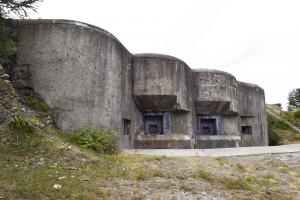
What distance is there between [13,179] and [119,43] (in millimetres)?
7185

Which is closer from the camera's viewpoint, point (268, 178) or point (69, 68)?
point (268, 178)

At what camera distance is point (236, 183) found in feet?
21.0

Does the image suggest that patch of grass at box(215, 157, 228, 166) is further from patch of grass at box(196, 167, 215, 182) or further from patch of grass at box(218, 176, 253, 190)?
patch of grass at box(218, 176, 253, 190)

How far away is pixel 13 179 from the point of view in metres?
5.25

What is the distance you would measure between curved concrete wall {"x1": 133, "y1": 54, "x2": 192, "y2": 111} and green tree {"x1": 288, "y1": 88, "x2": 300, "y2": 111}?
84.9 ft

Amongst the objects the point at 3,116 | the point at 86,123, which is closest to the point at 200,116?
the point at 86,123

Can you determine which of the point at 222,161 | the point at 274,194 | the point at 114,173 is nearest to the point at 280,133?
the point at 222,161

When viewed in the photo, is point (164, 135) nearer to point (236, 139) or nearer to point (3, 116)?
point (236, 139)

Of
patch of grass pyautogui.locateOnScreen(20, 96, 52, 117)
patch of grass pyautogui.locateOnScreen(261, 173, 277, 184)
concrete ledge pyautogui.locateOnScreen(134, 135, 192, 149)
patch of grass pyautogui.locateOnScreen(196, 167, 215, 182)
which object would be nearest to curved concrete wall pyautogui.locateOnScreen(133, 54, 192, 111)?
concrete ledge pyautogui.locateOnScreen(134, 135, 192, 149)

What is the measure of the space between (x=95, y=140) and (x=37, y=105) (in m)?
2.09

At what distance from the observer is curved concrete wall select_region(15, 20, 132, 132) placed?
9.61 meters

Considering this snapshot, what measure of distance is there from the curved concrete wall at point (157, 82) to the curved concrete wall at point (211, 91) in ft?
6.36

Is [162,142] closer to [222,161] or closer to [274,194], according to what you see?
[222,161]

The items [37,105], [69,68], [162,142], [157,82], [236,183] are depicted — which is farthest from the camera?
[162,142]
